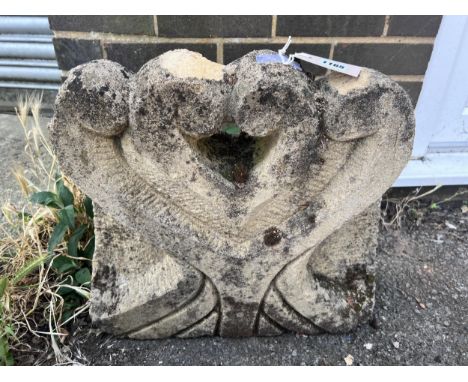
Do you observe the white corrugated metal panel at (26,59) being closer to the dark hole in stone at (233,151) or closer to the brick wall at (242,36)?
the brick wall at (242,36)

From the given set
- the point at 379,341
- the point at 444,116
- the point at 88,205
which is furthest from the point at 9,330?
the point at 444,116

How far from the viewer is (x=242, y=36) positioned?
181cm

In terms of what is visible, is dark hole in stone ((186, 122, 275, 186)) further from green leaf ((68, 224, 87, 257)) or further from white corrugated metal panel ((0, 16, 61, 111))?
white corrugated metal panel ((0, 16, 61, 111))

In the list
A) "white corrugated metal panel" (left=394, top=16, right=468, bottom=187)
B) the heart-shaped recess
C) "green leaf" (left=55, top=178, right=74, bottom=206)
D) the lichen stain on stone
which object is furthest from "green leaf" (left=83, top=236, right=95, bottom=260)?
"white corrugated metal panel" (left=394, top=16, right=468, bottom=187)

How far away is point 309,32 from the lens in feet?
5.97

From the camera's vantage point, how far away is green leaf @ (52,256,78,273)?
5.54 ft

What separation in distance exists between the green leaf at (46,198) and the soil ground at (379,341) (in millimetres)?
427

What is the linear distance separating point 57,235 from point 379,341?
3.73 ft

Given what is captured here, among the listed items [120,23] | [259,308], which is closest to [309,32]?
[120,23]

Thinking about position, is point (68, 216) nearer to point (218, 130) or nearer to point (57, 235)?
point (57, 235)

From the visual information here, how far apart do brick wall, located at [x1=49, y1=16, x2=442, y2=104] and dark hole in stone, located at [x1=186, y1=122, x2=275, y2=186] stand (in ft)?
1.65

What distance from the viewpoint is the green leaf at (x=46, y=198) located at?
170cm

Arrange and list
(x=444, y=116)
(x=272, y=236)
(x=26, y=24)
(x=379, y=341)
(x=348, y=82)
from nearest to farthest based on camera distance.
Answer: (x=348, y=82)
(x=272, y=236)
(x=379, y=341)
(x=444, y=116)
(x=26, y=24)

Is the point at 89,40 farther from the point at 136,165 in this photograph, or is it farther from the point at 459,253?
the point at 459,253
